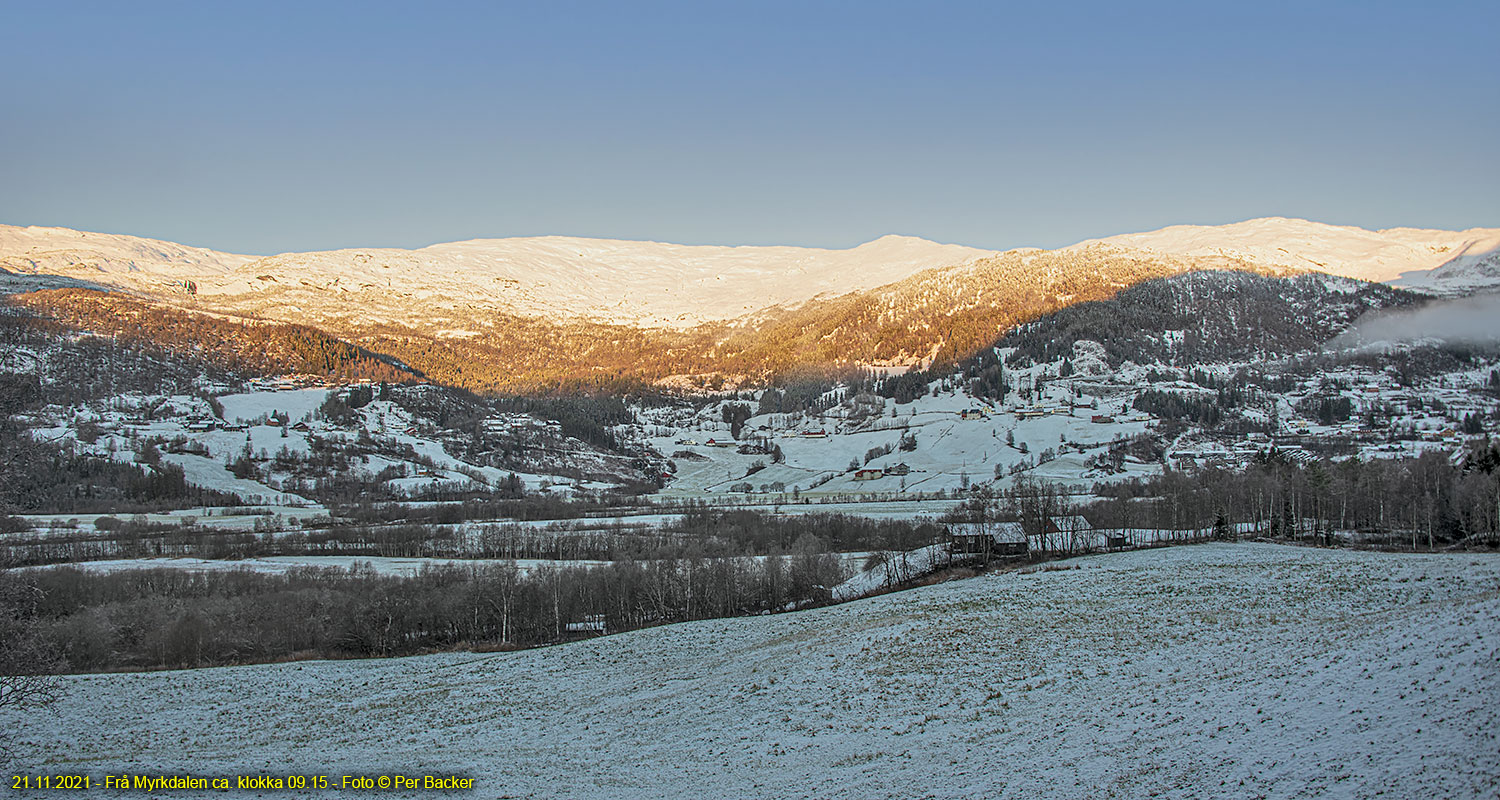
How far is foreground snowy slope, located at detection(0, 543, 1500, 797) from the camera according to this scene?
21781mm

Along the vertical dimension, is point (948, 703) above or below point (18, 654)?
below

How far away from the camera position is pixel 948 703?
3297 centimetres

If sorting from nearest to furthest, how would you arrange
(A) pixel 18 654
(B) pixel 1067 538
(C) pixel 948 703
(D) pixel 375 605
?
(A) pixel 18 654
(C) pixel 948 703
(D) pixel 375 605
(B) pixel 1067 538

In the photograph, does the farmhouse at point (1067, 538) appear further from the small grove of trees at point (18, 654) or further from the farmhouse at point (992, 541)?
the small grove of trees at point (18, 654)

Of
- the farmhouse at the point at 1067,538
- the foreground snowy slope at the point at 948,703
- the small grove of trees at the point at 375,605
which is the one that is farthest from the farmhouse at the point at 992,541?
the foreground snowy slope at the point at 948,703

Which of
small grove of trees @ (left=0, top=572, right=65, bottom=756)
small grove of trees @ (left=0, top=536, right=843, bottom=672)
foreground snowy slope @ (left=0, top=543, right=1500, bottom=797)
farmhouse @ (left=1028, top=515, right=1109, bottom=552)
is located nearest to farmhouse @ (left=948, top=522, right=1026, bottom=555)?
farmhouse @ (left=1028, top=515, right=1109, bottom=552)

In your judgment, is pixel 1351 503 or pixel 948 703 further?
pixel 1351 503

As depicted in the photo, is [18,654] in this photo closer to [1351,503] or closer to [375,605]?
[375,605]

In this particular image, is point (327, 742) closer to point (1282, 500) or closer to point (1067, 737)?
point (1067, 737)

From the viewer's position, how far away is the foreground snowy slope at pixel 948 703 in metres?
21.8

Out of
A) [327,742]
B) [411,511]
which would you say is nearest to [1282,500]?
[327,742]

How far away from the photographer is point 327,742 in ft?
125

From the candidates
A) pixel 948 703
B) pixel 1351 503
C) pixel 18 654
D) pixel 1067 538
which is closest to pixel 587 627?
pixel 948 703

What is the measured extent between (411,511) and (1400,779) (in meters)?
169
